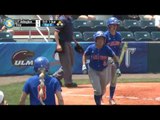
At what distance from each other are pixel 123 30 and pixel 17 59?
482 cm

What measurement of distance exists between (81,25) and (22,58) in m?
→ 4.01

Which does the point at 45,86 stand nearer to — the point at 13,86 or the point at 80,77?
the point at 13,86

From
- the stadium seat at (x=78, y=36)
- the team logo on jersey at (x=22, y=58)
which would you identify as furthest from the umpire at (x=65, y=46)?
the stadium seat at (x=78, y=36)

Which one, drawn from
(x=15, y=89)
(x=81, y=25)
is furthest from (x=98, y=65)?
(x=81, y=25)

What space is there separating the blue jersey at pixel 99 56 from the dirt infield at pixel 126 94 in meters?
0.95

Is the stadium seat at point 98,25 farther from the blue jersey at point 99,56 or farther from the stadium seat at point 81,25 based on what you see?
the blue jersey at point 99,56

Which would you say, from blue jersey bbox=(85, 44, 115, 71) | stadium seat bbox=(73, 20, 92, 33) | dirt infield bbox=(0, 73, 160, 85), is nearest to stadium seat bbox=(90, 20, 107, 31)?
stadium seat bbox=(73, 20, 92, 33)

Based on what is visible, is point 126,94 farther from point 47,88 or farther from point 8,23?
point 8,23

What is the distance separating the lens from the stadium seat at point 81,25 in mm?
14734

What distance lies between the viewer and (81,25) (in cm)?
1523

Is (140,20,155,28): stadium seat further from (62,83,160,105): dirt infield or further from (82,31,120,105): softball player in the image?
(82,31,120,105): softball player

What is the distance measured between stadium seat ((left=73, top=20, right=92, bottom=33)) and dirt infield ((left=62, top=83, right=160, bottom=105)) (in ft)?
14.8

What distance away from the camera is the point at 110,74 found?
8.05 meters

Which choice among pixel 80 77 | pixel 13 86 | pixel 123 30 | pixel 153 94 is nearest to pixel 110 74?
pixel 153 94
